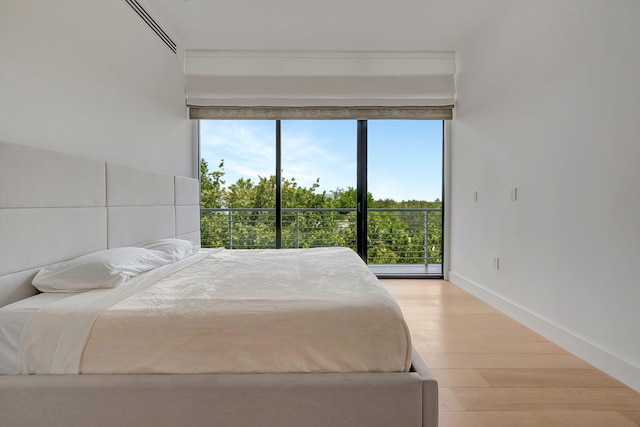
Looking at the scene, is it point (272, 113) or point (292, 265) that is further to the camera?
point (272, 113)

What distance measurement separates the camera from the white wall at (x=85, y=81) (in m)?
1.58

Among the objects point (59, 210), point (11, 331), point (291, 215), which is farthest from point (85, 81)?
point (291, 215)

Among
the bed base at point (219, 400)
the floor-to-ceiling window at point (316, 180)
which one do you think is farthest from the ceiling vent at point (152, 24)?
the bed base at point (219, 400)

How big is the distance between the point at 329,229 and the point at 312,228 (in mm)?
227

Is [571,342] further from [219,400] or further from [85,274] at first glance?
[85,274]

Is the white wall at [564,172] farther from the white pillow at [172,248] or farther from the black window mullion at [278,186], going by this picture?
the white pillow at [172,248]

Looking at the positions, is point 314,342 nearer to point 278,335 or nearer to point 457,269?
point 278,335

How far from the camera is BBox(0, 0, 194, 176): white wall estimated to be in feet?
5.17

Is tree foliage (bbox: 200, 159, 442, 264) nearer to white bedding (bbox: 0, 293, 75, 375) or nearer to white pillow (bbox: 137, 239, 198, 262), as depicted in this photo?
white pillow (bbox: 137, 239, 198, 262)

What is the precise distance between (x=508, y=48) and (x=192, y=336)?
3298 mm

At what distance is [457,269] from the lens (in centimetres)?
385

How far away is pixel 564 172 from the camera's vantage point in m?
2.18

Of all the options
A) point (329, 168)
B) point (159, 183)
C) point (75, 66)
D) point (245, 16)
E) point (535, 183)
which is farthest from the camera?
point (329, 168)

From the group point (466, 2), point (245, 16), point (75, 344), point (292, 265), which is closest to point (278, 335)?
point (75, 344)
